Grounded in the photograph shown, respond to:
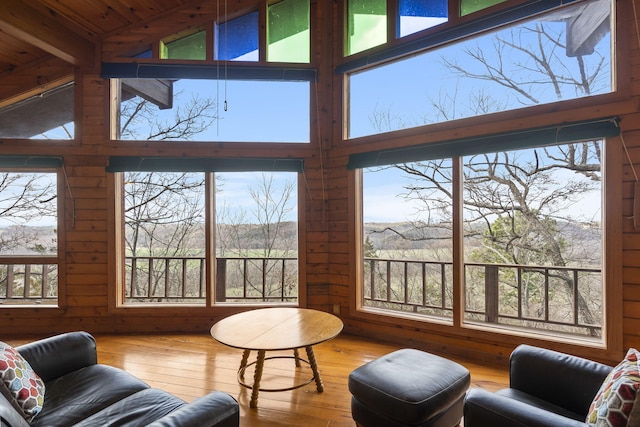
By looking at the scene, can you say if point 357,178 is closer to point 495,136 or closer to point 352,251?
point 352,251

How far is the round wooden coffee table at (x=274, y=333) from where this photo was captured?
2.04 metres

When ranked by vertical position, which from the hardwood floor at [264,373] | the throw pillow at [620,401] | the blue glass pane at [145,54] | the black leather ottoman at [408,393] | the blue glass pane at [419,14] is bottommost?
the hardwood floor at [264,373]

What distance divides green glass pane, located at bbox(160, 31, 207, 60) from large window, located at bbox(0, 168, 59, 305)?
6.30 ft

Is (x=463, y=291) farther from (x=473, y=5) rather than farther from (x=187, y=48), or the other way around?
(x=187, y=48)

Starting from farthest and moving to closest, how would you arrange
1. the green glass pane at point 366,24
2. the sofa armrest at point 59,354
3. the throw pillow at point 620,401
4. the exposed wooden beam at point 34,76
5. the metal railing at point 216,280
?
the metal railing at point 216,280, the exposed wooden beam at point 34,76, the green glass pane at point 366,24, the sofa armrest at point 59,354, the throw pillow at point 620,401

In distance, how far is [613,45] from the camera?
2.49 m

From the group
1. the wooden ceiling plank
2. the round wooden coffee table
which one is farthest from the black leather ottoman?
the wooden ceiling plank

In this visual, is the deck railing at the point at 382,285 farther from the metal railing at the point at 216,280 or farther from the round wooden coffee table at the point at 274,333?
the round wooden coffee table at the point at 274,333

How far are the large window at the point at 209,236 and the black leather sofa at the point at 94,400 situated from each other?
185 cm

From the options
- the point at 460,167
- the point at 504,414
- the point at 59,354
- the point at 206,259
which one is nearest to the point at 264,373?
the point at 59,354

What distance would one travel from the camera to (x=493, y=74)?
297 centimetres

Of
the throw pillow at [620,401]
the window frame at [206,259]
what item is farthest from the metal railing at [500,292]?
the throw pillow at [620,401]

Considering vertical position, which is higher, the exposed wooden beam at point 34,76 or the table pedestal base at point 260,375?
the exposed wooden beam at point 34,76

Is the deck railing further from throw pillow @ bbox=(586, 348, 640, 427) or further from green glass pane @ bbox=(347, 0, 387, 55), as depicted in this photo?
green glass pane @ bbox=(347, 0, 387, 55)
